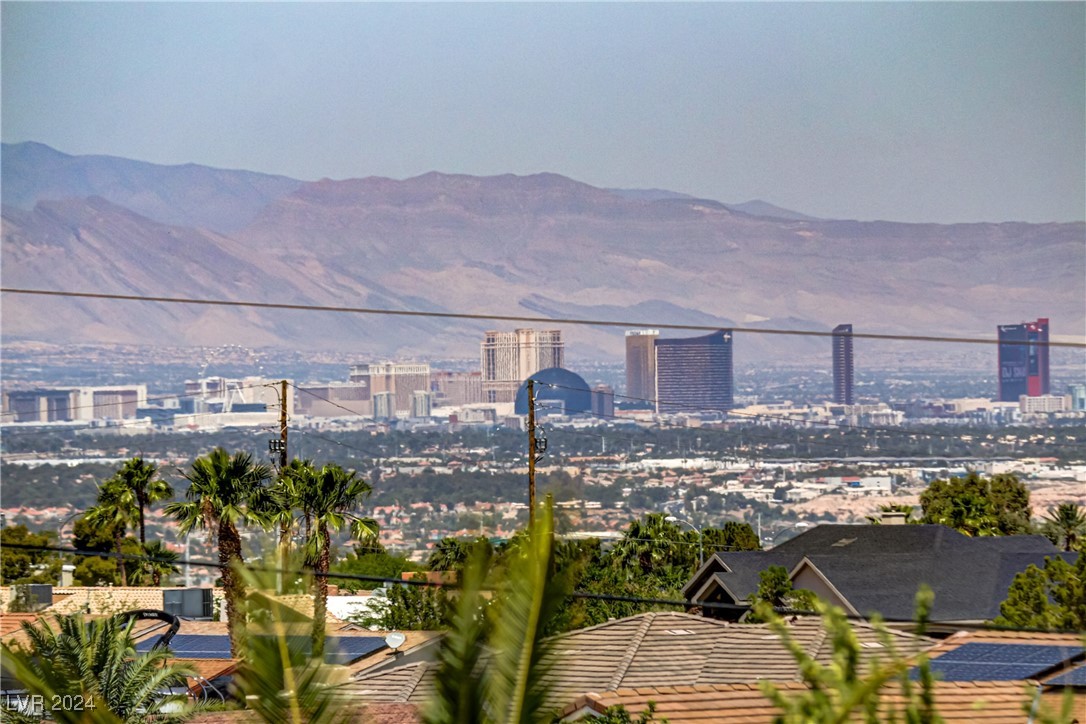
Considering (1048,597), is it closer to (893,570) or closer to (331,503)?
(893,570)

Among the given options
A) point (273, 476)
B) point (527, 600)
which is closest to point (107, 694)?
point (527, 600)

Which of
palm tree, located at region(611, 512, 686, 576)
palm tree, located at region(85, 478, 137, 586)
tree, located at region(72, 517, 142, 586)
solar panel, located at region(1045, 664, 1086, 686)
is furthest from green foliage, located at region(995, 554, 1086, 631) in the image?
tree, located at region(72, 517, 142, 586)

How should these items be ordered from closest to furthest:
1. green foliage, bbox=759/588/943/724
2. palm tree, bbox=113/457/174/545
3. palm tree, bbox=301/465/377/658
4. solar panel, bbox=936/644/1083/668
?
green foliage, bbox=759/588/943/724 → solar panel, bbox=936/644/1083/668 → palm tree, bbox=301/465/377/658 → palm tree, bbox=113/457/174/545

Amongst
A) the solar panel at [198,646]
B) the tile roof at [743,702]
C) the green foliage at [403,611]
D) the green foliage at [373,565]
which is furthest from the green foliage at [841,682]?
the green foliage at [373,565]

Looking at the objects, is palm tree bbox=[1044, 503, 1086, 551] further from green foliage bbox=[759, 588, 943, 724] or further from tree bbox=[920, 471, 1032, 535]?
green foliage bbox=[759, 588, 943, 724]

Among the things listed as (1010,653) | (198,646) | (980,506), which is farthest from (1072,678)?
(980,506)

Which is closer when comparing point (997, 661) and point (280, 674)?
point (280, 674)
